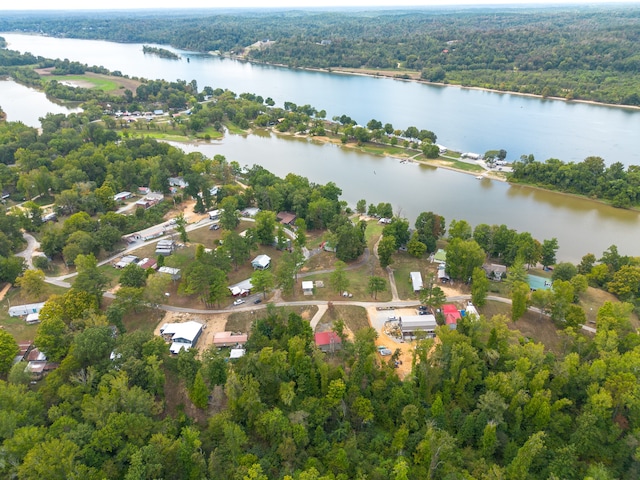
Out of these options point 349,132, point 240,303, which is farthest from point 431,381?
point 349,132

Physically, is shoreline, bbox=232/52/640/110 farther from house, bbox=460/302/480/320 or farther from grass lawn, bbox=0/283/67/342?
grass lawn, bbox=0/283/67/342

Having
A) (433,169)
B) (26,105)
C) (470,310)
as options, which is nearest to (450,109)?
(433,169)

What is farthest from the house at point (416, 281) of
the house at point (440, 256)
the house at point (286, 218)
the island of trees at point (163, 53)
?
the island of trees at point (163, 53)

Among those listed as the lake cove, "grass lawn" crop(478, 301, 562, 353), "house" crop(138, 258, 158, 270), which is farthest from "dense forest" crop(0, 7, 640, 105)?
"house" crop(138, 258, 158, 270)

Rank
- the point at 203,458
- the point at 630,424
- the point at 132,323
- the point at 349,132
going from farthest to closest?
1. the point at 349,132
2. the point at 132,323
3. the point at 630,424
4. the point at 203,458

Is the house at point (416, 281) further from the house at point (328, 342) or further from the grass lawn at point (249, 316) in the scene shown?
the house at point (328, 342)

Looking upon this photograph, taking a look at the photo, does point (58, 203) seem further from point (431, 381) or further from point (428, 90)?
point (428, 90)
